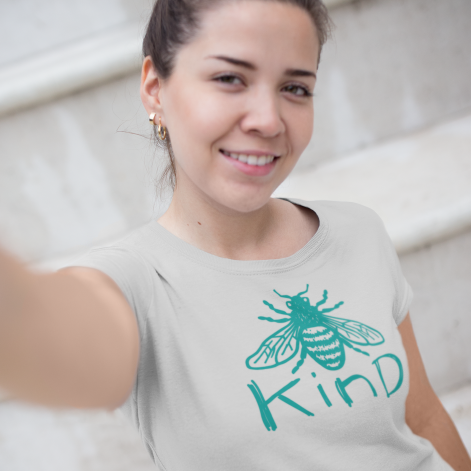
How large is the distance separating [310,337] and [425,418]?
0.33 meters

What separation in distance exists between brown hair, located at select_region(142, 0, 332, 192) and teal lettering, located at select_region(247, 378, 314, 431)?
16.3 inches

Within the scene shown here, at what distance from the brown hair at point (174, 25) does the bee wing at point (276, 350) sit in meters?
0.37

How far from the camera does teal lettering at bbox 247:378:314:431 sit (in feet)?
1.72

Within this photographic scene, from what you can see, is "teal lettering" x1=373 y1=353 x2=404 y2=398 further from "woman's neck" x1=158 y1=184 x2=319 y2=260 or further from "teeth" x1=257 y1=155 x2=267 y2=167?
"teeth" x1=257 y1=155 x2=267 y2=167

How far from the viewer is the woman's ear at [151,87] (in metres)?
0.63

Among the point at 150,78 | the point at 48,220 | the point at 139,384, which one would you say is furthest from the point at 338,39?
the point at 139,384

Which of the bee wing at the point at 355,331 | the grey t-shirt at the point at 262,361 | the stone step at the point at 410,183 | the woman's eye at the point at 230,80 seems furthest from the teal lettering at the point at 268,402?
the stone step at the point at 410,183

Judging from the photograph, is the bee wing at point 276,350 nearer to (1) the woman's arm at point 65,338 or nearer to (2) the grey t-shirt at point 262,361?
(2) the grey t-shirt at point 262,361

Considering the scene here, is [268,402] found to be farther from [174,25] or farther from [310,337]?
[174,25]

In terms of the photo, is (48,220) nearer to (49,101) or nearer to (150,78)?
(49,101)

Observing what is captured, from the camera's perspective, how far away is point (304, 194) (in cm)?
110

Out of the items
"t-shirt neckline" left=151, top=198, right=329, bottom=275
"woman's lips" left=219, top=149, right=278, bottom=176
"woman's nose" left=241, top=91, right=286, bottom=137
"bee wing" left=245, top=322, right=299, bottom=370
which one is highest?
"woman's nose" left=241, top=91, right=286, bottom=137

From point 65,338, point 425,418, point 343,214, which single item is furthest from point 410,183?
point 65,338

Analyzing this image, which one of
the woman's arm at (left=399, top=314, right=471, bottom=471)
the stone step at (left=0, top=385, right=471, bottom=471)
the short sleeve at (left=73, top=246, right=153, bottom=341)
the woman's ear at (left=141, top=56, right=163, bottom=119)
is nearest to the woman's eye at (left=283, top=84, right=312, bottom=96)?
the woman's ear at (left=141, top=56, right=163, bottom=119)
